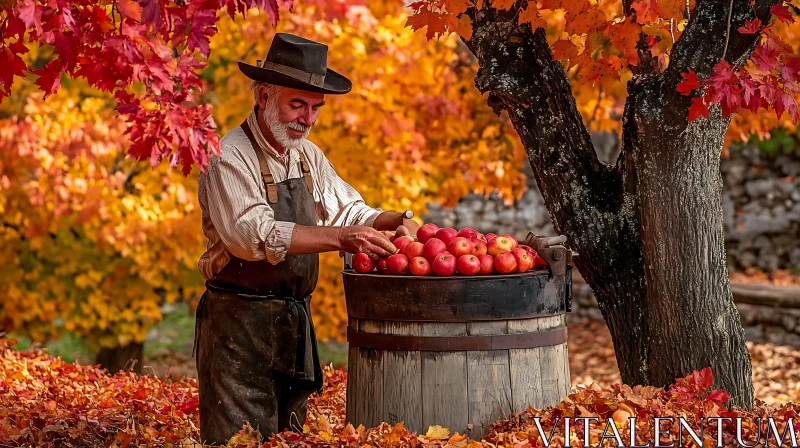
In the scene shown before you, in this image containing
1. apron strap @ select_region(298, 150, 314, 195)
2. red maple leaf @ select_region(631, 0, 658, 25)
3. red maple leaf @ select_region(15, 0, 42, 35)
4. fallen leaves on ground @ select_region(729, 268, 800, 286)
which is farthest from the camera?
fallen leaves on ground @ select_region(729, 268, 800, 286)

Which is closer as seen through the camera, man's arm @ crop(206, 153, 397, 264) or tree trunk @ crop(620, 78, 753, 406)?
man's arm @ crop(206, 153, 397, 264)

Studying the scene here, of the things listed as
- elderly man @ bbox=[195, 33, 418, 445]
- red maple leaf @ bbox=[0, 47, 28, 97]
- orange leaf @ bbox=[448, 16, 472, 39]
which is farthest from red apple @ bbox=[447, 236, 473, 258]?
red maple leaf @ bbox=[0, 47, 28, 97]

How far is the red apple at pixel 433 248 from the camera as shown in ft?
13.0

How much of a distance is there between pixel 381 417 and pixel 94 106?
4.75 meters

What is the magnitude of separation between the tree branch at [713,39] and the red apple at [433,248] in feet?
4.75

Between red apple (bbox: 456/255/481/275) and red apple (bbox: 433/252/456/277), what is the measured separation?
33mm

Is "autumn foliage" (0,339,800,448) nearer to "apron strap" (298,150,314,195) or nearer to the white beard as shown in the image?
"apron strap" (298,150,314,195)

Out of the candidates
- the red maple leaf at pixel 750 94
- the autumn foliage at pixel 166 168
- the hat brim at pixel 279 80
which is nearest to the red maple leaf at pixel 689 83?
the red maple leaf at pixel 750 94

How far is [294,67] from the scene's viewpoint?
166 inches

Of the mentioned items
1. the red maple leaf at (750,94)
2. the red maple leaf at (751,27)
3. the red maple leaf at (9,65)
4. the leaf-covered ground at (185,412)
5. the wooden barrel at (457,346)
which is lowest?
the leaf-covered ground at (185,412)

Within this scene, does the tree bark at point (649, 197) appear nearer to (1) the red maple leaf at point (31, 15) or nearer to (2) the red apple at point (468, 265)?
(2) the red apple at point (468, 265)

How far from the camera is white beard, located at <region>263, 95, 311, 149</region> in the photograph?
4.20 m

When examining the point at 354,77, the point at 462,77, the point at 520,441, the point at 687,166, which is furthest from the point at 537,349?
the point at 462,77

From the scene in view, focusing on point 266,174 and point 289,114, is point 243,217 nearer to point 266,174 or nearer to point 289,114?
point 266,174
